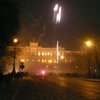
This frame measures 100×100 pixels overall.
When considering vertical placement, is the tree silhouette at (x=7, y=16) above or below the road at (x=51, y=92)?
above

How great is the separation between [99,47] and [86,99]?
78615 millimetres

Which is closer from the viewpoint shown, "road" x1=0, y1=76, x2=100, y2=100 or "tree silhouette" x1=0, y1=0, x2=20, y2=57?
"road" x1=0, y1=76, x2=100, y2=100

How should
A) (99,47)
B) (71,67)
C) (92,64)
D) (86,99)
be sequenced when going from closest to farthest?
(86,99) < (99,47) < (92,64) < (71,67)

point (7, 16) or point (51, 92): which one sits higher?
point (7, 16)

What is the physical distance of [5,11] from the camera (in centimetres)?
3078

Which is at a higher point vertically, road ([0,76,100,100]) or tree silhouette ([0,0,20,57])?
tree silhouette ([0,0,20,57])

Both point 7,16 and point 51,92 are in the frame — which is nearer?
point 51,92

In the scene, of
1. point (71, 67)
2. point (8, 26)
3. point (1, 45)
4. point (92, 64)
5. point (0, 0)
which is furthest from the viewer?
point (71, 67)

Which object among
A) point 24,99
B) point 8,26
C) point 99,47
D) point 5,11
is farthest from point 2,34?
point 99,47

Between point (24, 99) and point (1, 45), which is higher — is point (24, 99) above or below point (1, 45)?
below

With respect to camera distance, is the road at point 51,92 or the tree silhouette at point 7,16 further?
the tree silhouette at point 7,16

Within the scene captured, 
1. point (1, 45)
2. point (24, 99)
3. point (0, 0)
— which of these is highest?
point (0, 0)

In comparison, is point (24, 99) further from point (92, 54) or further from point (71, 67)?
point (71, 67)

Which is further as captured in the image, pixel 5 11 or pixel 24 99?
pixel 5 11
